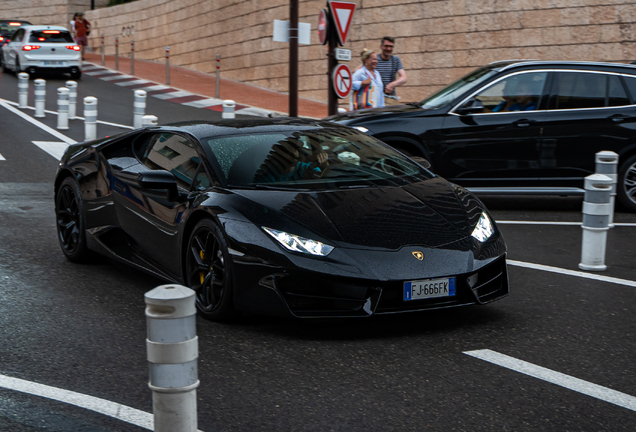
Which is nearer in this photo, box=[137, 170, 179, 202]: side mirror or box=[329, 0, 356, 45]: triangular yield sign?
box=[137, 170, 179, 202]: side mirror

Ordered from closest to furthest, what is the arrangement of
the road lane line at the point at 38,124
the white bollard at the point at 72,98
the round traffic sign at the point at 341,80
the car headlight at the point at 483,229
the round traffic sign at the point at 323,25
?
the car headlight at the point at 483,229
the round traffic sign at the point at 341,80
the round traffic sign at the point at 323,25
the road lane line at the point at 38,124
the white bollard at the point at 72,98

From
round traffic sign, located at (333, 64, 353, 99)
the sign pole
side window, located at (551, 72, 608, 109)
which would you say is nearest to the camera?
side window, located at (551, 72, 608, 109)

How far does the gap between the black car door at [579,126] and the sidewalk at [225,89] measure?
10842mm

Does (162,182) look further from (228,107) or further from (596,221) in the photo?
(228,107)

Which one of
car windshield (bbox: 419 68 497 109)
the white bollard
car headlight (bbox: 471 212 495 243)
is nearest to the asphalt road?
car headlight (bbox: 471 212 495 243)

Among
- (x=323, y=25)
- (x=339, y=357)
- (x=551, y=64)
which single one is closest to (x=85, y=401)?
(x=339, y=357)

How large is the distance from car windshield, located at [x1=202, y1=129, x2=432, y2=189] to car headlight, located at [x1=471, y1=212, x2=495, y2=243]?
1.92 feet

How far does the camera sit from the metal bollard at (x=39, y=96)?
18.4 meters

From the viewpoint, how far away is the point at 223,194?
17.4 feet

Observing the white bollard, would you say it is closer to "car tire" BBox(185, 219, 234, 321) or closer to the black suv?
the black suv

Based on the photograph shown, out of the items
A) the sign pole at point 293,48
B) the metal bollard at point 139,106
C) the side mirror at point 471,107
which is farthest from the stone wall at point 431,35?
the side mirror at point 471,107

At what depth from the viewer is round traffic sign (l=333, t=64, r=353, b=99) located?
13.7 m

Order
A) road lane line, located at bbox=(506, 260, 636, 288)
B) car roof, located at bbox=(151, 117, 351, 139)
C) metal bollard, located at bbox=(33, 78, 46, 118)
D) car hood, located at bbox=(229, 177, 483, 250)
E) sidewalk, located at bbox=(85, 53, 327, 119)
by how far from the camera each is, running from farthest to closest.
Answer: sidewalk, located at bbox=(85, 53, 327, 119)
metal bollard, located at bbox=(33, 78, 46, 118)
road lane line, located at bbox=(506, 260, 636, 288)
car roof, located at bbox=(151, 117, 351, 139)
car hood, located at bbox=(229, 177, 483, 250)

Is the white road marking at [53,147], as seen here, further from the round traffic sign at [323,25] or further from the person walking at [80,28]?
the person walking at [80,28]
